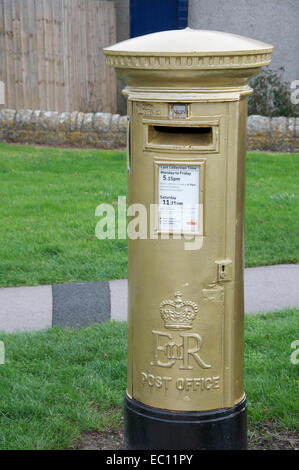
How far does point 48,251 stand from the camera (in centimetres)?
651

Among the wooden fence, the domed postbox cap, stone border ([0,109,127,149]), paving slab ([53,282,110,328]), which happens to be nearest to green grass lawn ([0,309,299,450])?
paving slab ([53,282,110,328])

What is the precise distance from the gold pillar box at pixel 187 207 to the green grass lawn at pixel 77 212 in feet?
9.00

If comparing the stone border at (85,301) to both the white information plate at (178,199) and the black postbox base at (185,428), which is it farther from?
the white information plate at (178,199)

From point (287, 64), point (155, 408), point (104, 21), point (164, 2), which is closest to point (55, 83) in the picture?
point (104, 21)

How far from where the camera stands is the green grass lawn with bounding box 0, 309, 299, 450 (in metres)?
3.79

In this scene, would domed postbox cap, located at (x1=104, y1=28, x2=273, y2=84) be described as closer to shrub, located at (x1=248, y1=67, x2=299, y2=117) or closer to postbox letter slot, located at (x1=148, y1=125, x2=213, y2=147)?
postbox letter slot, located at (x1=148, y1=125, x2=213, y2=147)

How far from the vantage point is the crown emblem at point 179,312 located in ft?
10.5

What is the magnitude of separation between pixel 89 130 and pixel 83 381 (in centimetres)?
697

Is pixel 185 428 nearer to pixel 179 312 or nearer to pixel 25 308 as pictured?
pixel 179 312

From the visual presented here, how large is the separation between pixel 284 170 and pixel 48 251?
3856mm

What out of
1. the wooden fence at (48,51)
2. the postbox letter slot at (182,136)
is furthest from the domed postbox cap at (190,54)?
the wooden fence at (48,51)

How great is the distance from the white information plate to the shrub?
8371 mm

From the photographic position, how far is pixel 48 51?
1156cm

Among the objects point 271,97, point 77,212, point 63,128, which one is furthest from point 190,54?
point 271,97
